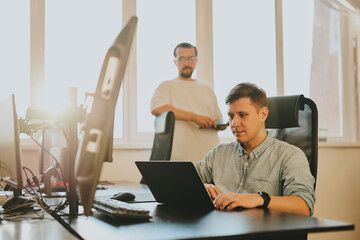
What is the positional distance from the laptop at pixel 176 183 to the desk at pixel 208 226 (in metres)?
0.10

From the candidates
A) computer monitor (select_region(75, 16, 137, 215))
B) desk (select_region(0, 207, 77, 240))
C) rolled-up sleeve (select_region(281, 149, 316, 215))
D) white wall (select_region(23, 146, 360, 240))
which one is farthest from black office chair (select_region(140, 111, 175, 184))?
white wall (select_region(23, 146, 360, 240))

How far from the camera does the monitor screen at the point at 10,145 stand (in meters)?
1.27

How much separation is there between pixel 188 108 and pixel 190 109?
0.06 feet

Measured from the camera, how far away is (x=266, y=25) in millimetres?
4238

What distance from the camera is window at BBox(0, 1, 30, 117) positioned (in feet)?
10.8

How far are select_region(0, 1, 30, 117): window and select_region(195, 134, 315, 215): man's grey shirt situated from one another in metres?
2.06

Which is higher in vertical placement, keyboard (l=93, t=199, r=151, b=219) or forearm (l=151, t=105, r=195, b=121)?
forearm (l=151, t=105, r=195, b=121)

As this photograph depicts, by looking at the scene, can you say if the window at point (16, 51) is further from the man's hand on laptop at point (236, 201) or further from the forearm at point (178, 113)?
the man's hand on laptop at point (236, 201)

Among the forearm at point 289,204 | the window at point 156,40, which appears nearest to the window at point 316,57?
the window at point 156,40

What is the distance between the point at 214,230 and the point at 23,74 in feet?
9.42

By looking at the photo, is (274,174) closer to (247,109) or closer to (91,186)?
(247,109)

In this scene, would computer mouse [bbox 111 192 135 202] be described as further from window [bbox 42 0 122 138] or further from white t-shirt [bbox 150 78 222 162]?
window [bbox 42 0 122 138]

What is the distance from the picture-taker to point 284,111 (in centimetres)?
186

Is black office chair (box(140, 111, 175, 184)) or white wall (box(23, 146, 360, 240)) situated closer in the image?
black office chair (box(140, 111, 175, 184))
